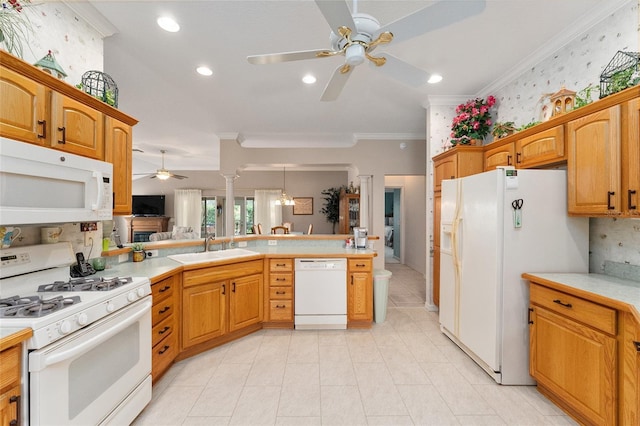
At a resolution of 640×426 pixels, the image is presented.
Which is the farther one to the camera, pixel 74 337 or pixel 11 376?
pixel 74 337

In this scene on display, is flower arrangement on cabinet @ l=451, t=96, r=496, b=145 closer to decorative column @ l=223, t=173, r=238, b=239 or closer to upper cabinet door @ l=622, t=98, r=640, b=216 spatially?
upper cabinet door @ l=622, t=98, r=640, b=216

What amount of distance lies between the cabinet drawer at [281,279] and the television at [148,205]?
719 centimetres

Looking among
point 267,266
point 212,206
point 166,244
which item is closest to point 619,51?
point 267,266

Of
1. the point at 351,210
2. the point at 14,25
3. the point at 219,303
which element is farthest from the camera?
the point at 351,210

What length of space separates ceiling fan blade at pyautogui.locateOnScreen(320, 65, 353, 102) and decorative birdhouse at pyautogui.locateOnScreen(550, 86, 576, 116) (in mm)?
1754

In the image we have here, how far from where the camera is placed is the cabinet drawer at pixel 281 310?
2982mm

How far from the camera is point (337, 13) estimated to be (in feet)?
4.29

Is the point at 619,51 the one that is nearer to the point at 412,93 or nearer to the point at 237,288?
the point at 412,93

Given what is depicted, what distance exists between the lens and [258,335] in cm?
288

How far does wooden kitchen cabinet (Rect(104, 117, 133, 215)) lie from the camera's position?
1843 millimetres

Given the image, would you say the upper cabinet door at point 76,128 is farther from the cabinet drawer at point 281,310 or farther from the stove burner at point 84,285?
the cabinet drawer at point 281,310

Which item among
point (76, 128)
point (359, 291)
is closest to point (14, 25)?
point (76, 128)

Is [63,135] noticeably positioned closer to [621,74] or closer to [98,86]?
[98,86]

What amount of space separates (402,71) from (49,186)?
88.3 inches
